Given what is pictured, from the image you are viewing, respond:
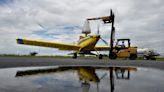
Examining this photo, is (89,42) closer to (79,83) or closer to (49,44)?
(49,44)

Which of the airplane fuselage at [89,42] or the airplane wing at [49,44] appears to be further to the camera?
the airplane wing at [49,44]

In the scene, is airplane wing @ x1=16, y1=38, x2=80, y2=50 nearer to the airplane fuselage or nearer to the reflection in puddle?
the airplane fuselage

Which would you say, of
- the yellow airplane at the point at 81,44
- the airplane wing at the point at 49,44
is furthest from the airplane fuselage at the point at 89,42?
the airplane wing at the point at 49,44

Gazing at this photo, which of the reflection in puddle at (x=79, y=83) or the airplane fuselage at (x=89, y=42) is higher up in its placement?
the airplane fuselage at (x=89, y=42)

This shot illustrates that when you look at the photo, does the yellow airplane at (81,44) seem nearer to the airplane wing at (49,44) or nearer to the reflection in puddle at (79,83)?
the airplane wing at (49,44)

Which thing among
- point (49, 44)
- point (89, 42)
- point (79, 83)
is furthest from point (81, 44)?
point (79, 83)

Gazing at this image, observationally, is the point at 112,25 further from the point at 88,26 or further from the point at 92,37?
the point at 88,26

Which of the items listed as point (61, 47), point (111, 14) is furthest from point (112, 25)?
point (61, 47)

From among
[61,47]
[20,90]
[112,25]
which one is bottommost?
[20,90]

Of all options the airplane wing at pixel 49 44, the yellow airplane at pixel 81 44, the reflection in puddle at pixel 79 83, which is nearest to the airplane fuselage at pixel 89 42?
the yellow airplane at pixel 81 44

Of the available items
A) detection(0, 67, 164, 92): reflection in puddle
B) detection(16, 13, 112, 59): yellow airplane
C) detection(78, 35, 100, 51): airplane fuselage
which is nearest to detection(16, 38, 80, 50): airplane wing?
detection(16, 13, 112, 59): yellow airplane

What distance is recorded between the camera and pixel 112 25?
43125 millimetres

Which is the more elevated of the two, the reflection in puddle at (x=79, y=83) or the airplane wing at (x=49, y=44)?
the airplane wing at (x=49, y=44)

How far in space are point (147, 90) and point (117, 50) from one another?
3378 centimetres
